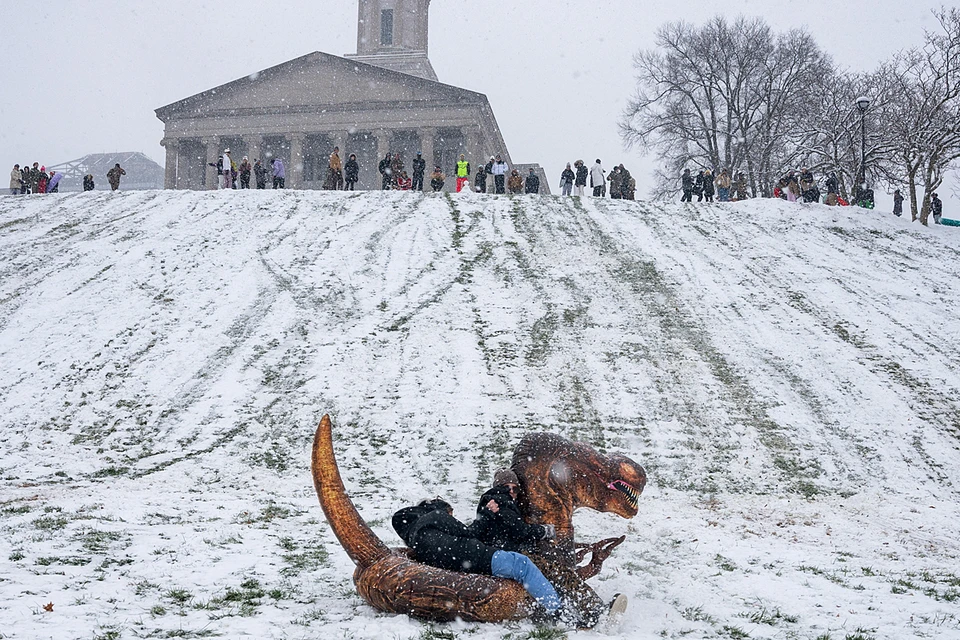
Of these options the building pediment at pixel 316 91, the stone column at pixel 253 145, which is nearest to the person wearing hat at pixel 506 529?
the building pediment at pixel 316 91

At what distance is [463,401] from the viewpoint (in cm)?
1052

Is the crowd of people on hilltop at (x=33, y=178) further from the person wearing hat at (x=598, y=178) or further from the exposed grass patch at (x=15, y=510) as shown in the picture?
the exposed grass patch at (x=15, y=510)

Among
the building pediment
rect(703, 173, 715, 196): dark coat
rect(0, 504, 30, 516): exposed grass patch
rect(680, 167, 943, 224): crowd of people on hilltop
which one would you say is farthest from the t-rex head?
the building pediment

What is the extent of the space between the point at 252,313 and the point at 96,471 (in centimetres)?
513

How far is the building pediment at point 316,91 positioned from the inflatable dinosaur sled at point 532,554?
43.0m

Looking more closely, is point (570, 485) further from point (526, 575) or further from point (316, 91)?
point (316, 91)

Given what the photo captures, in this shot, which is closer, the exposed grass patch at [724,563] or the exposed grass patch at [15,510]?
the exposed grass patch at [724,563]

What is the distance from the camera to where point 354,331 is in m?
12.7

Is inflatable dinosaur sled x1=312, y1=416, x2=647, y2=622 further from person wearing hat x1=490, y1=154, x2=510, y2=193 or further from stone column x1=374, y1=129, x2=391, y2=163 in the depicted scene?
stone column x1=374, y1=129, x2=391, y2=163

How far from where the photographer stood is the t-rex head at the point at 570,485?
4.67 m

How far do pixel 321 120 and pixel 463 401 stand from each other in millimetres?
40364

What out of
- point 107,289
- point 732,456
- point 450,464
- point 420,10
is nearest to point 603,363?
point 732,456

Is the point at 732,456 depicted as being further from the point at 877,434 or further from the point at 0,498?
the point at 0,498

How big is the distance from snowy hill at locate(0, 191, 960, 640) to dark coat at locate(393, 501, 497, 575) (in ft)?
1.14
